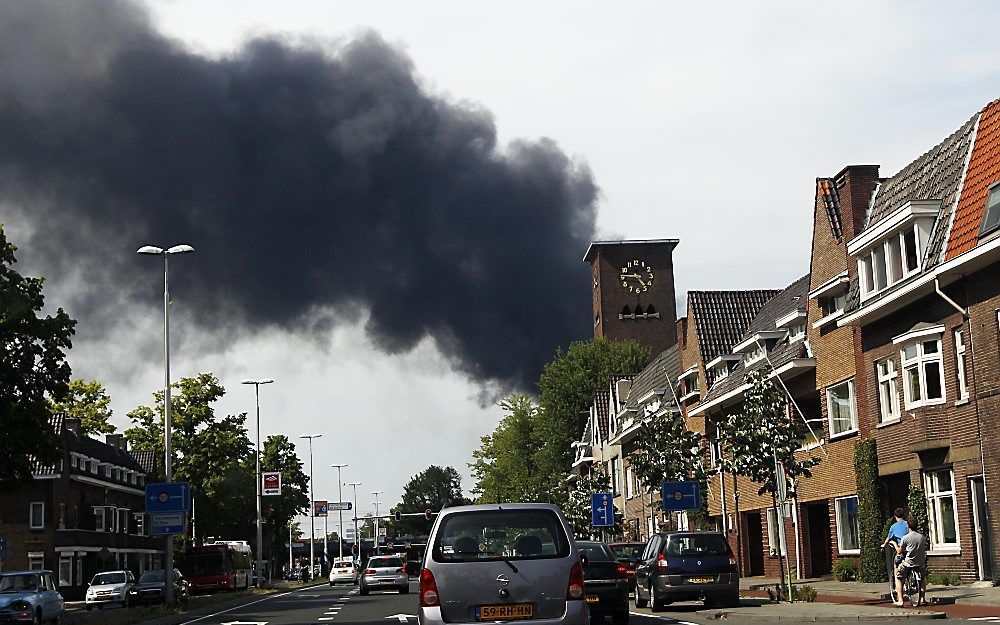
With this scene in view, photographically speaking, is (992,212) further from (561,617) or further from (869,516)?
(561,617)

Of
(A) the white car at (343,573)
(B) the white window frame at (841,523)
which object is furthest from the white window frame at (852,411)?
(A) the white car at (343,573)

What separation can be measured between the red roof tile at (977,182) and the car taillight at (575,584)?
17640 millimetres

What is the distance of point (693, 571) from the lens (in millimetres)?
28203

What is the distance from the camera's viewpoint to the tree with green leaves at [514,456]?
10281 cm

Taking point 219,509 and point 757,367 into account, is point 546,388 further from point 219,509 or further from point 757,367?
point 757,367

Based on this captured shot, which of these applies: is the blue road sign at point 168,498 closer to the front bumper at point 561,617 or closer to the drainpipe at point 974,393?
the drainpipe at point 974,393

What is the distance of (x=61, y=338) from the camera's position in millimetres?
33031

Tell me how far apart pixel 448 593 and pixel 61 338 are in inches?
881

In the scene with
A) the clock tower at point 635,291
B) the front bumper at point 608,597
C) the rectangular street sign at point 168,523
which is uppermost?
the clock tower at point 635,291

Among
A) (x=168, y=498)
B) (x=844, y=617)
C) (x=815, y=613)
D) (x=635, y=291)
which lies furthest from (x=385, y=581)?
(x=635, y=291)

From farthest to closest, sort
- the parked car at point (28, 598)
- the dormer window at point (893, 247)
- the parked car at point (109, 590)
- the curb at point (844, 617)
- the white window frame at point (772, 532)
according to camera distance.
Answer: the parked car at point (109, 590) → the white window frame at point (772, 532) → the parked car at point (28, 598) → the dormer window at point (893, 247) → the curb at point (844, 617)

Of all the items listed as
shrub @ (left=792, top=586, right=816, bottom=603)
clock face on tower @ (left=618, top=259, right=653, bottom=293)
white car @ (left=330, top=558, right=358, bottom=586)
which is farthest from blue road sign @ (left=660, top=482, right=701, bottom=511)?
clock face on tower @ (left=618, top=259, right=653, bottom=293)

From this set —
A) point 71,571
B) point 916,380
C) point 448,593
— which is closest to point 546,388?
point 71,571

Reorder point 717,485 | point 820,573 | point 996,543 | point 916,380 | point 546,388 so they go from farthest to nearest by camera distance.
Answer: point 546,388 < point 717,485 < point 820,573 < point 916,380 < point 996,543
